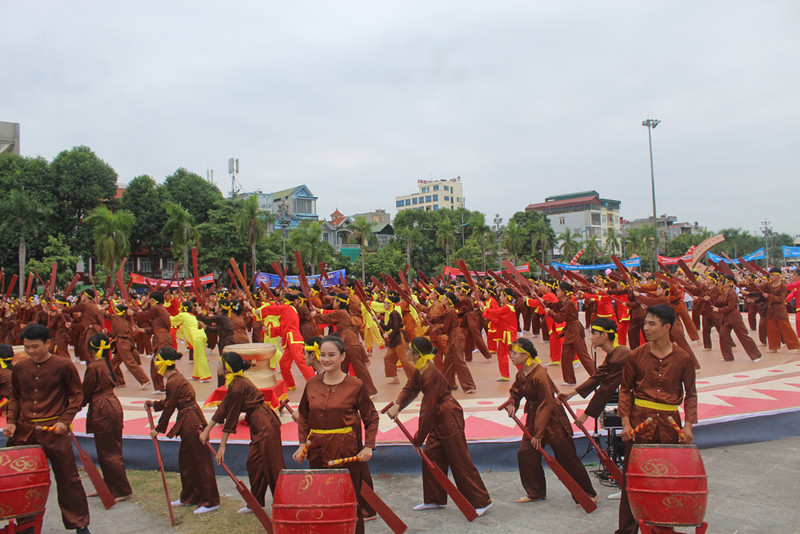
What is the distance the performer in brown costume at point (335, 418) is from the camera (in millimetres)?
4203

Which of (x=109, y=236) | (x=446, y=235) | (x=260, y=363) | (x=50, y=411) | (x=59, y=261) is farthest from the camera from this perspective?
(x=446, y=235)

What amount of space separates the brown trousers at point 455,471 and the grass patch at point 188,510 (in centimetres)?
144

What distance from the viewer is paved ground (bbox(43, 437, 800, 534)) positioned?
469cm

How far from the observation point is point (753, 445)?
6.56 m

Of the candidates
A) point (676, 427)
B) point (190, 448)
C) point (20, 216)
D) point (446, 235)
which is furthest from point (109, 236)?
point (676, 427)

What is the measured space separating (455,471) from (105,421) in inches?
129

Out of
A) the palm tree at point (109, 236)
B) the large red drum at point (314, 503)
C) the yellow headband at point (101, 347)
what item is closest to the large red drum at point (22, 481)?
the yellow headband at point (101, 347)

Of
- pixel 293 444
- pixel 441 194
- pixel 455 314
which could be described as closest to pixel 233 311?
pixel 455 314

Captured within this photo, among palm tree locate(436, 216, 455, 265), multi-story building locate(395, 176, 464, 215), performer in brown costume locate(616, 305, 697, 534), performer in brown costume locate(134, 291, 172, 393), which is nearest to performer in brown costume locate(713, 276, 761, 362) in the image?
performer in brown costume locate(616, 305, 697, 534)

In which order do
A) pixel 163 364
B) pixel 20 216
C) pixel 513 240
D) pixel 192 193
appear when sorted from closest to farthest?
pixel 163 364, pixel 20 216, pixel 192 193, pixel 513 240

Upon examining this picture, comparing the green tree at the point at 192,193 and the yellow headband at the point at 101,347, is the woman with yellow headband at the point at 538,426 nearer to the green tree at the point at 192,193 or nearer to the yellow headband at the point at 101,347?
the yellow headband at the point at 101,347

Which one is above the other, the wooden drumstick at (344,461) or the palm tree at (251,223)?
the palm tree at (251,223)

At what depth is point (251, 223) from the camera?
118ft

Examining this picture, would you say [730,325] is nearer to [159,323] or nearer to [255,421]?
[255,421]
